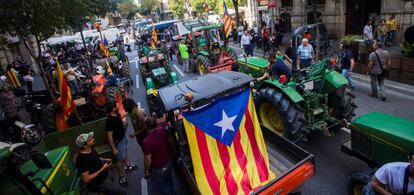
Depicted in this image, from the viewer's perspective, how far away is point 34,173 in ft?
11.8

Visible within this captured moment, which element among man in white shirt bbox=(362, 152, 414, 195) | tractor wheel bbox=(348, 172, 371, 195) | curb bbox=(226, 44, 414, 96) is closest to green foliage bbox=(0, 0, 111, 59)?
tractor wheel bbox=(348, 172, 371, 195)

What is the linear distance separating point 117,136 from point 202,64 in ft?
28.9

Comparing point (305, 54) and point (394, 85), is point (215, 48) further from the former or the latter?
point (394, 85)

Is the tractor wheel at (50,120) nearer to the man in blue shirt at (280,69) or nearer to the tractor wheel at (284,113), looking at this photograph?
the tractor wheel at (284,113)

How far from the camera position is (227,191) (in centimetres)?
393

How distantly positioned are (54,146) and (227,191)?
4120mm

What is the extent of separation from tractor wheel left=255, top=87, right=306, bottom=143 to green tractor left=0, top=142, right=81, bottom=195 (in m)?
3.70

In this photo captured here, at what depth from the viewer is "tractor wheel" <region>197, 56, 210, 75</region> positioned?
13.3 metres

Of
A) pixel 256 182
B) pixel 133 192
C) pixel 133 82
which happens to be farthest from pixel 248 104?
pixel 133 82

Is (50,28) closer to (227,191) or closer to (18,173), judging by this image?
(18,173)

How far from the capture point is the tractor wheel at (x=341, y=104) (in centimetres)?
630

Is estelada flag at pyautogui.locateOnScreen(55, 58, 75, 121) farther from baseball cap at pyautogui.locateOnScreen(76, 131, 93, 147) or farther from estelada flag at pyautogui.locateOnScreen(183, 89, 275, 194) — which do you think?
estelada flag at pyautogui.locateOnScreen(183, 89, 275, 194)

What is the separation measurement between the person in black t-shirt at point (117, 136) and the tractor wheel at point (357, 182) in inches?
161

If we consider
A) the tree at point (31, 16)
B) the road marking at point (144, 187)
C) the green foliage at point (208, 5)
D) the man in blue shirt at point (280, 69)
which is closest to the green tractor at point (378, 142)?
the man in blue shirt at point (280, 69)
